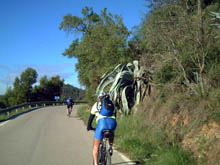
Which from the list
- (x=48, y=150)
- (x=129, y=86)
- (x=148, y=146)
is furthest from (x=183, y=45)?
(x=48, y=150)

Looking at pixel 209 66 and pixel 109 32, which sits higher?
pixel 109 32

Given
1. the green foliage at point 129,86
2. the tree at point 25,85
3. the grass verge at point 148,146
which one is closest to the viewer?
the grass verge at point 148,146

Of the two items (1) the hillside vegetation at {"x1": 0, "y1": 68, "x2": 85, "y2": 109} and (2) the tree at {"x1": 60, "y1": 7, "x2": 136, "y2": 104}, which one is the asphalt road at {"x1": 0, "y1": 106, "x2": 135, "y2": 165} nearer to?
(2) the tree at {"x1": 60, "y1": 7, "x2": 136, "y2": 104}

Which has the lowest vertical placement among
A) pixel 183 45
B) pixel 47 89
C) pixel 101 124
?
pixel 101 124

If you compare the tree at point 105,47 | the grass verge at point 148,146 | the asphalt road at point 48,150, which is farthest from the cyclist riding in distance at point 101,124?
the tree at point 105,47

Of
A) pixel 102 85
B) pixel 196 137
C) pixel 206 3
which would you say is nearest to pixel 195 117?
pixel 196 137

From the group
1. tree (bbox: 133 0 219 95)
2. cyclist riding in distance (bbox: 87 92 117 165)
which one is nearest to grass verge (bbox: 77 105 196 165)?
cyclist riding in distance (bbox: 87 92 117 165)

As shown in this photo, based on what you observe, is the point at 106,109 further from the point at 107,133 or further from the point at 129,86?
the point at 129,86

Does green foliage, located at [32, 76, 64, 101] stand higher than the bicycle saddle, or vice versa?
green foliage, located at [32, 76, 64, 101]

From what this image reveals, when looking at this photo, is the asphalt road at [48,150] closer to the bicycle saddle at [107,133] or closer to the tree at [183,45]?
the bicycle saddle at [107,133]

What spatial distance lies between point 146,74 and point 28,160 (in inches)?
319

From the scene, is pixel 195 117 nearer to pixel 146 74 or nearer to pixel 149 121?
pixel 149 121

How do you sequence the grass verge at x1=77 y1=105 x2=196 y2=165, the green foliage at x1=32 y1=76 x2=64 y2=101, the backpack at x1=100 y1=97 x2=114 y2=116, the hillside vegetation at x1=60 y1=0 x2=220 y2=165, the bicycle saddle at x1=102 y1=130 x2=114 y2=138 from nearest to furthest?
the bicycle saddle at x1=102 y1=130 x2=114 y2=138 → the backpack at x1=100 y1=97 x2=114 y2=116 → the grass verge at x1=77 y1=105 x2=196 y2=165 → the hillside vegetation at x1=60 y1=0 x2=220 y2=165 → the green foliage at x1=32 y1=76 x2=64 y2=101

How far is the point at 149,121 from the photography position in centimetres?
930
